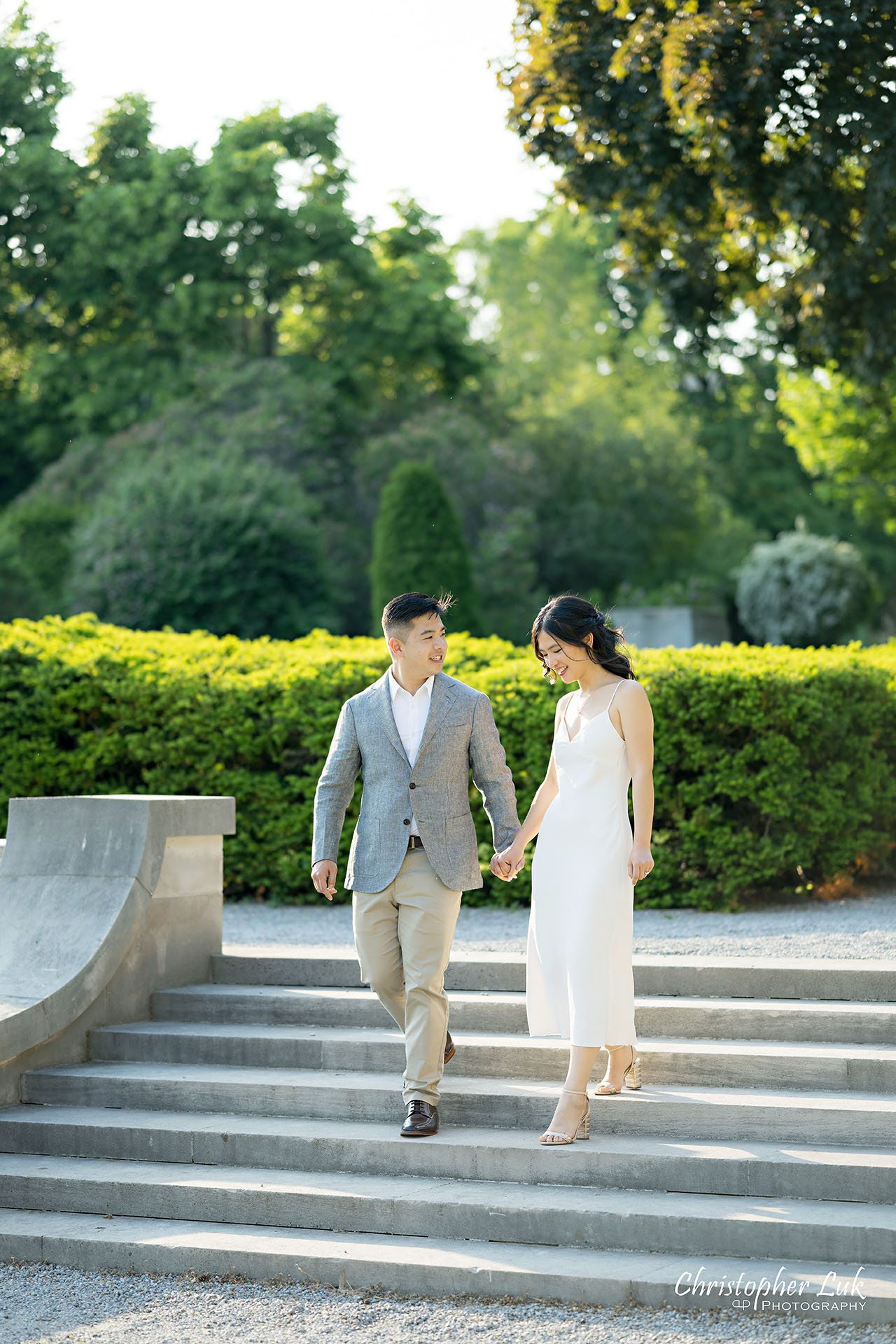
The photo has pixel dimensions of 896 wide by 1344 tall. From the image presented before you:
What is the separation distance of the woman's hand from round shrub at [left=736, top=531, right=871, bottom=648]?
20.3 m

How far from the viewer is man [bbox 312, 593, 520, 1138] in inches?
179

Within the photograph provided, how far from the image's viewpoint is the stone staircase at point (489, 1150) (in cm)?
386

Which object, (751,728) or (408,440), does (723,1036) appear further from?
(408,440)

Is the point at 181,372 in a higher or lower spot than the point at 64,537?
higher

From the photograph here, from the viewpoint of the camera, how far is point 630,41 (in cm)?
958

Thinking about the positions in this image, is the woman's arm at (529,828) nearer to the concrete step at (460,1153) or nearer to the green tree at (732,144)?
the concrete step at (460,1153)

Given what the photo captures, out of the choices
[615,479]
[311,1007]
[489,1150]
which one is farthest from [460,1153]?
[615,479]

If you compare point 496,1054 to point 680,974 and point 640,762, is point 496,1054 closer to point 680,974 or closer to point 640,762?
point 680,974

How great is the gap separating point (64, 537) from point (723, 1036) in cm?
1981

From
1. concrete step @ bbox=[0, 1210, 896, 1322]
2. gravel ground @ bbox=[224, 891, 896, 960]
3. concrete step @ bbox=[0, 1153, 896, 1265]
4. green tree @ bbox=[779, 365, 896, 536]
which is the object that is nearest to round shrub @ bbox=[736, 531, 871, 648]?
green tree @ bbox=[779, 365, 896, 536]

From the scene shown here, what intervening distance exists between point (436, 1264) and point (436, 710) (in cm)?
179

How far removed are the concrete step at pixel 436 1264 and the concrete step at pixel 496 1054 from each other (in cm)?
91

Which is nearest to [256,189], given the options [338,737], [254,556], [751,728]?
[254,556]

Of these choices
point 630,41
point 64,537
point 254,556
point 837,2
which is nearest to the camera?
point 837,2
